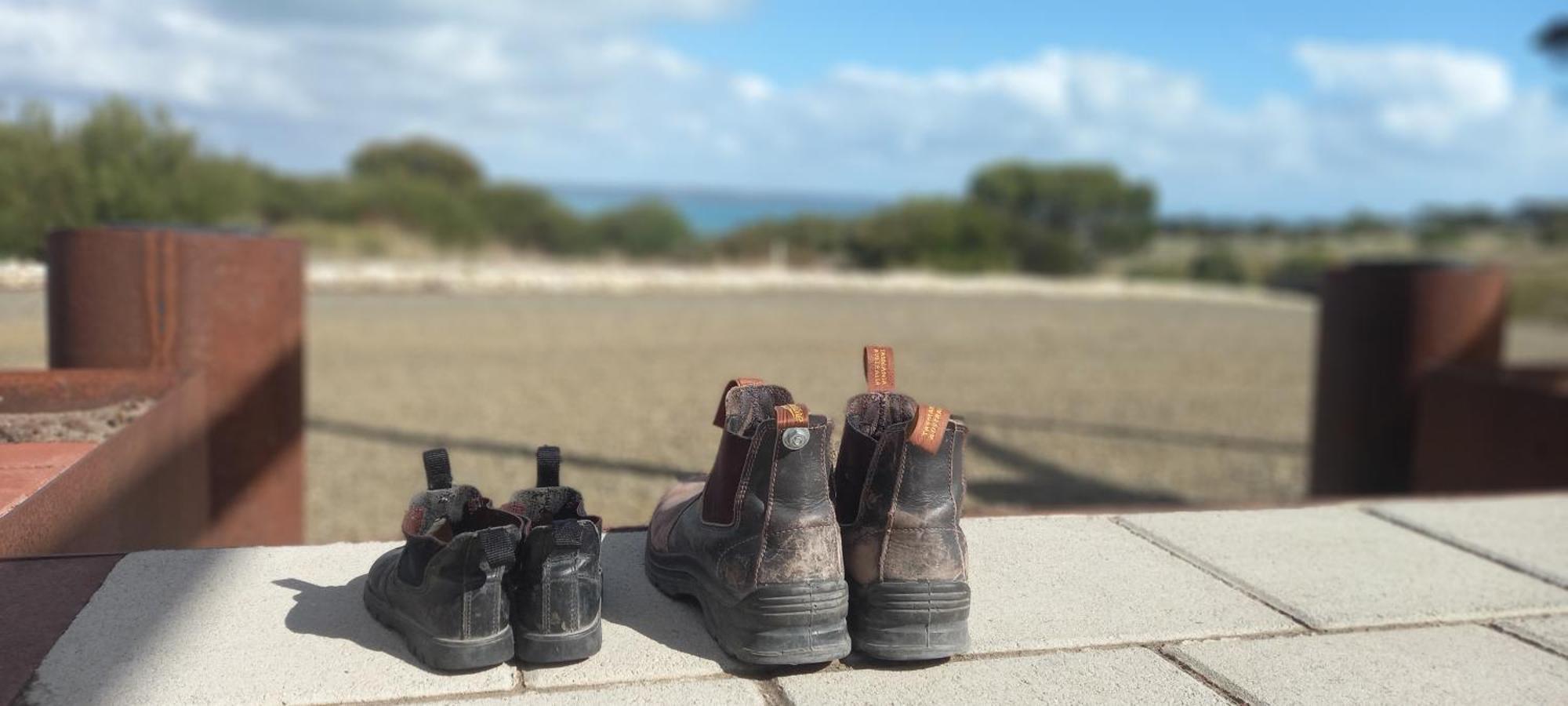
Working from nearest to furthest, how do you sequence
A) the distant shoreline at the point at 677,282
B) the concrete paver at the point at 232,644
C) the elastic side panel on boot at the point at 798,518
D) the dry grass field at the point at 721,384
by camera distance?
the concrete paver at the point at 232,644 < the elastic side panel on boot at the point at 798,518 < the dry grass field at the point at 721,384 < the distant shoreline at the point at 677,282

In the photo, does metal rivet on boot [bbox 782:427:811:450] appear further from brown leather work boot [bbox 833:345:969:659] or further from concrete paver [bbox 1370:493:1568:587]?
concrete paver [bbox 1370:493:1568:587]

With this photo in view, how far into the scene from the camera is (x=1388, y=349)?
7336 mm

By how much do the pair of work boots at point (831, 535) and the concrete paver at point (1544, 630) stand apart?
1.54 m

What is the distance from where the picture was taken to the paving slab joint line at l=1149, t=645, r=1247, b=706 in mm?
2719

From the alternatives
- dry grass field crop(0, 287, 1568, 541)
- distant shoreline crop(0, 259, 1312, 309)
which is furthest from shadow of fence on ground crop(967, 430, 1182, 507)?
distant shoreline crop(0, 259, 1312, 309)

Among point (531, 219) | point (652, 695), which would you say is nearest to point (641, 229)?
point (531, 219)

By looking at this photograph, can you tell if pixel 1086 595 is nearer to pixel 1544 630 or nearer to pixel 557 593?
pixel 1544 630

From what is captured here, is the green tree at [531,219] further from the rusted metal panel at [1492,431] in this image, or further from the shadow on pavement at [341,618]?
the shadow on pavement at [341,618]

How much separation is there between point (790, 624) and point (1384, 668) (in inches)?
54.5

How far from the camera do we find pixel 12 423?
4.09 m

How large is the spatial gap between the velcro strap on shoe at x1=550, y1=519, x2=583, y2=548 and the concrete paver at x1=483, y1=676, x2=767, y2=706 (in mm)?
290

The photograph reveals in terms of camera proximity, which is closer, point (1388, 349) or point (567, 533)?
point (567, 533)

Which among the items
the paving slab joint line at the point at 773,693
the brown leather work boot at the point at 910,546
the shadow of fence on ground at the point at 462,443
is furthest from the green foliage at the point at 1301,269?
the paving slab joint line at the point at 773,693

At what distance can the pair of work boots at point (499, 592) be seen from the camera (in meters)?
2.59
